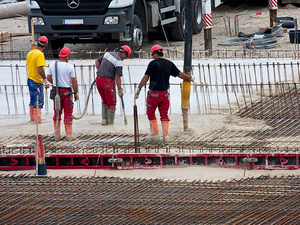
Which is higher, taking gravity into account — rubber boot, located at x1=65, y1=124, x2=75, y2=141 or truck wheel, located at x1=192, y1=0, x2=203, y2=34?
truck wheel, located at x1=192, y1=0, x2=203, y2=34

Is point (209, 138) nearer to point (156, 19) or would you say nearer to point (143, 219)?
point (143, 219)

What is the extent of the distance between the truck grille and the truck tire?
98 centimetres

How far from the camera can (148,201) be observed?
5.74 meters

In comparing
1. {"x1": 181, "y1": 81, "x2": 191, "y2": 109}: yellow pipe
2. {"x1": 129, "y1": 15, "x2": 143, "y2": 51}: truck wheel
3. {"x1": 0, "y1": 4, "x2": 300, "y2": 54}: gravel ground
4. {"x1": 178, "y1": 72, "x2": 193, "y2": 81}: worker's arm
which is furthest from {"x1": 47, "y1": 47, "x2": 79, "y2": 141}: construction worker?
{"x1": 129, "y1": 15, "x2": 143, "y2": 51}: truck wheel

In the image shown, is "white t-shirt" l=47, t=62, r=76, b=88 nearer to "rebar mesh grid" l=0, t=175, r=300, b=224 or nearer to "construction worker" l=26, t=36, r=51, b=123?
"construction worker" l=26, t=36, r=51, b=123

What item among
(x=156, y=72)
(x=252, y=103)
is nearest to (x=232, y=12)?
(x=252, y=103)

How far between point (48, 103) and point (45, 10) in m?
4.09

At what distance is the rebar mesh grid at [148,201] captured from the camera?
5.24 meters

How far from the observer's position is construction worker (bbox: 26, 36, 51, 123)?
8.91 meters

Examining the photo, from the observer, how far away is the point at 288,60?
13.2m

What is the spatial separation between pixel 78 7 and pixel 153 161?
25.8 feet

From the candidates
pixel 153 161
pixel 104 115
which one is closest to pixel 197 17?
pixel 104 115

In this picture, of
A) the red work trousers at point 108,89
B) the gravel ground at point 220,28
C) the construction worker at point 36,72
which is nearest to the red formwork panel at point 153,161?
the construction worker at point 36,72

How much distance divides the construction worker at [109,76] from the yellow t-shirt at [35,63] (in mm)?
881
